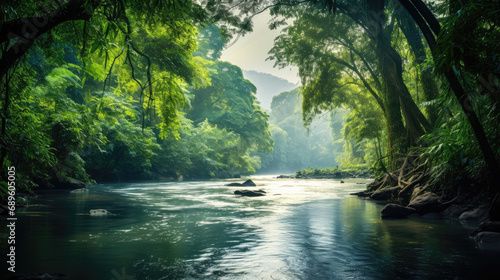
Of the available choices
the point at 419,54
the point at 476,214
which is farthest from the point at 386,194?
the point at 419,54

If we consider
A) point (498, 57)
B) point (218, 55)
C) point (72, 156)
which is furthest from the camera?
point (218, 55)

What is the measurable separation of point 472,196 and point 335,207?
4209 mm

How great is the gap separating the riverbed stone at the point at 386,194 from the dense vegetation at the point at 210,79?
475 millimetres

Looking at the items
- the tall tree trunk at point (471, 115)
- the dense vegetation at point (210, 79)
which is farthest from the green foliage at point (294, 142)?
the tall tree trunk at point (471, 115)

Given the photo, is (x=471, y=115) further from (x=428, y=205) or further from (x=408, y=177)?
(x=408, y=177)

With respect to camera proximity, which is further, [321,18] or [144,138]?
[144,138]

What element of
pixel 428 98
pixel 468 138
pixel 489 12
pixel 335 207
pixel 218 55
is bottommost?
pixel 335 207

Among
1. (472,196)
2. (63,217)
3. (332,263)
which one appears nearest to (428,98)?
(472,196)

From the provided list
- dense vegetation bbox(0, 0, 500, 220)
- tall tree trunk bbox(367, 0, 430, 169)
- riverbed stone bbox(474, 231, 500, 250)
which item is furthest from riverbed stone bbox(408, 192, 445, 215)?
tall tree trunk bbox(367, 0, 430, 169)

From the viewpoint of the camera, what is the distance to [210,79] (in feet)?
68.3

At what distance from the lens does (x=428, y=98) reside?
13.3m

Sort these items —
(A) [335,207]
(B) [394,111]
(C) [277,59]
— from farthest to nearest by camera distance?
(C) [277,59]
(B) [394,111]
(A) [335,207]

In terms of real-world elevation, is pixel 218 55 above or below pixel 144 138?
above

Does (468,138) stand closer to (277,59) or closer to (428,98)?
(428,98)
